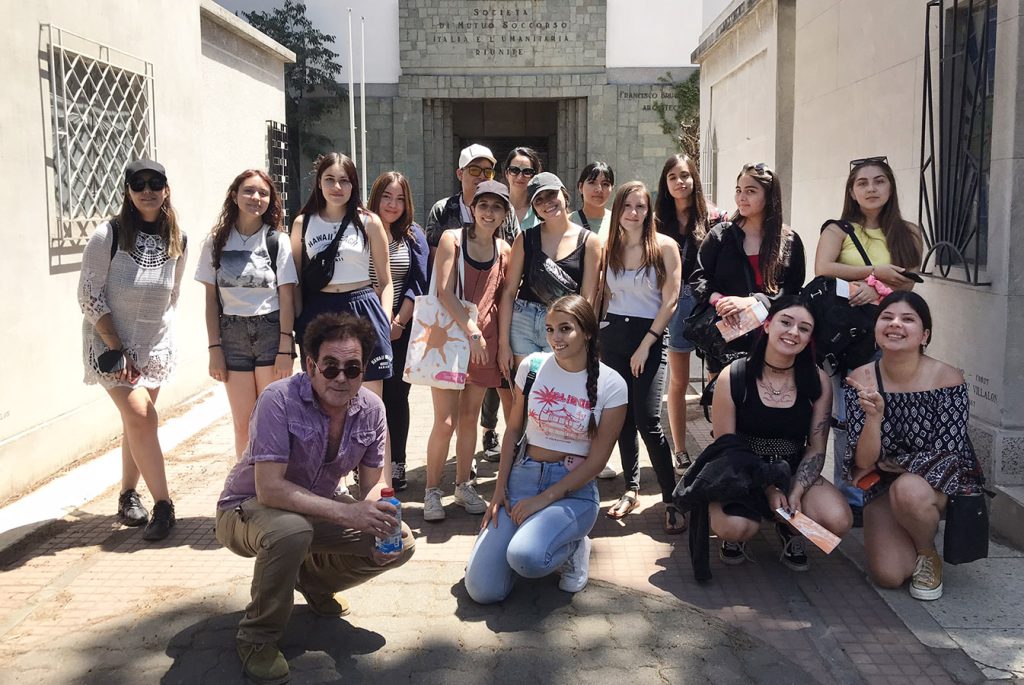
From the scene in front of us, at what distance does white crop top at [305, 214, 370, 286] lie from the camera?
200 inches

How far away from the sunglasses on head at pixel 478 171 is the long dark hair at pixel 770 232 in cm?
163

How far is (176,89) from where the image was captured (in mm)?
8336

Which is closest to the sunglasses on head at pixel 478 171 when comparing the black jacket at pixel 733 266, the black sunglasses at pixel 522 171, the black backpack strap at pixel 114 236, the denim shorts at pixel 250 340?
the black sunglasses at pixel 522 171

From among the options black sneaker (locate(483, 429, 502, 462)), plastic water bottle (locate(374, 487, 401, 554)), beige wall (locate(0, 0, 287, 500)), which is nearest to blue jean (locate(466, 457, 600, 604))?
plastic water bottle (locate(374, 487, 401, 554))

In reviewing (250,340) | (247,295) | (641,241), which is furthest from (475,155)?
(250,340)

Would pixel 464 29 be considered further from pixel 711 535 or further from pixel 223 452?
pixel 711 535

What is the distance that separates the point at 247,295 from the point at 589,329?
5.99 ft

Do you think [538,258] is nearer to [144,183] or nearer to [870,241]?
[870,241]

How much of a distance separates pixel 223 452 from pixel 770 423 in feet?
13.0

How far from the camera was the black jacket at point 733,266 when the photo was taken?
512 cm

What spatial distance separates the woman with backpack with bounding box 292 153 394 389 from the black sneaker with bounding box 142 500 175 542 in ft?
3.73

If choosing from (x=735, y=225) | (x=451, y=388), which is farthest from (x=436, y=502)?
(x=735, y=225)

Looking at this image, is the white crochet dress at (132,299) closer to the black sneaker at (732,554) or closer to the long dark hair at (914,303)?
the black sneaker at (732,554)

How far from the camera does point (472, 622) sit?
3982 millimetres
